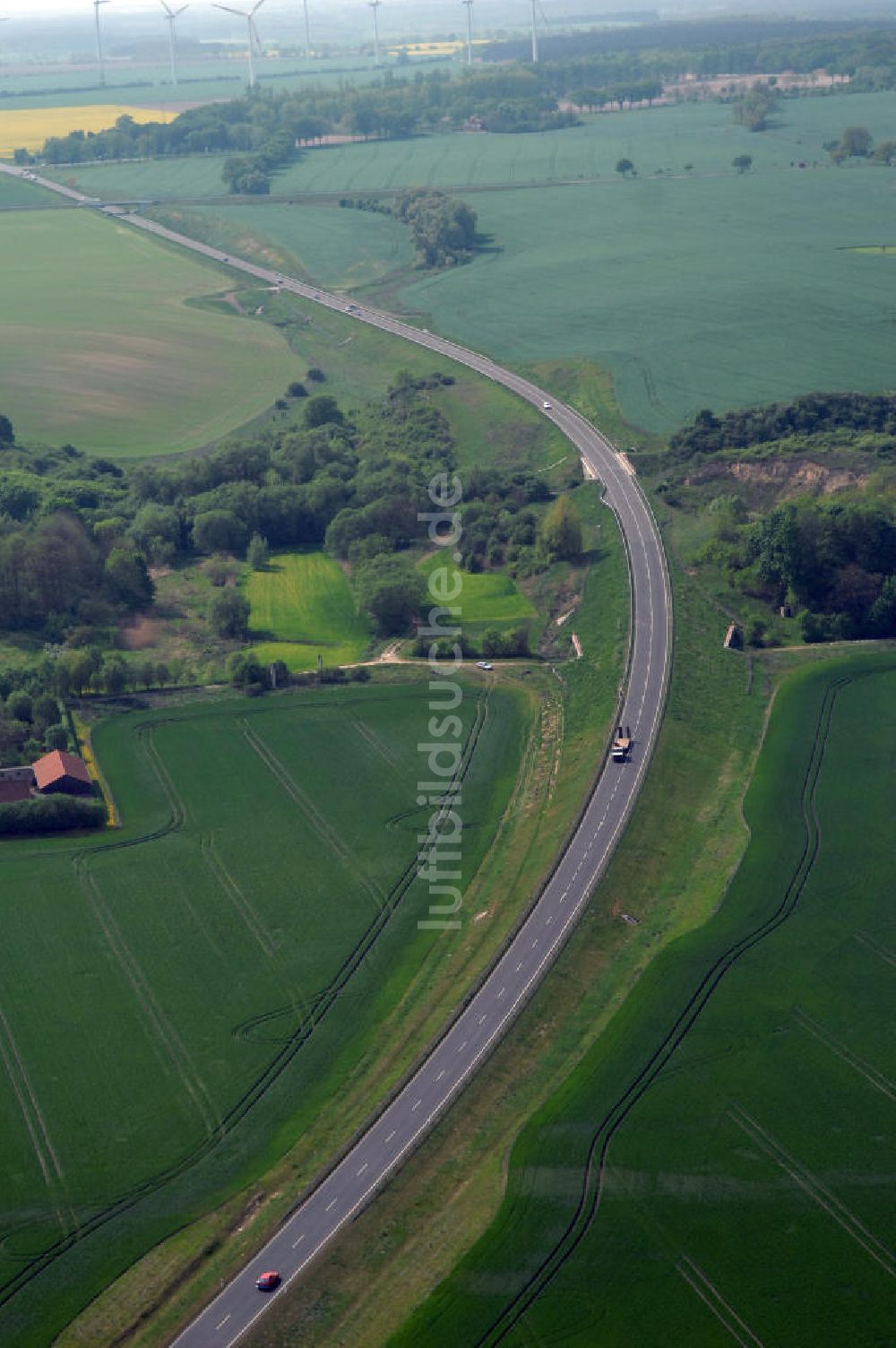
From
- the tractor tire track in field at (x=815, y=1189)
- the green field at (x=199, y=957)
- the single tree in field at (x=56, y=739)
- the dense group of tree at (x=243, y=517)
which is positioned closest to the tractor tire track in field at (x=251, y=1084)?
the green field at (x=199, y=957)

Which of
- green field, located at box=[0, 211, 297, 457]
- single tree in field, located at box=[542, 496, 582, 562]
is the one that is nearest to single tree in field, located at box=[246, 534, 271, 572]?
single tree in field, located at box=[542, 496, 582, 562]

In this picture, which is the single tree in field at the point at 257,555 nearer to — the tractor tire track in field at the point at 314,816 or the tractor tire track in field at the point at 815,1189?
the tractor tire track in field at the point at 314,816

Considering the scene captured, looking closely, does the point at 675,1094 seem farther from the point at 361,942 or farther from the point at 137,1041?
the point at 137,1041

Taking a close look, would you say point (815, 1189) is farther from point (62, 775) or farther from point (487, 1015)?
point (62, 775)

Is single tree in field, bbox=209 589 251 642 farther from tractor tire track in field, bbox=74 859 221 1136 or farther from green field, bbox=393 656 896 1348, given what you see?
green field, bbox=393 656 896 1348

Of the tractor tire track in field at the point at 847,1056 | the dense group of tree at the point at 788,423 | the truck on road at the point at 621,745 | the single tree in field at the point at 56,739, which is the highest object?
the dense group of tree at the point at 788,423

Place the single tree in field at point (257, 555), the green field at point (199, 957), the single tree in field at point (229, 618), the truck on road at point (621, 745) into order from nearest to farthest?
1. the green field at point (199, 957)
2. the truck on road at point (621, 745)
3. the single tree in field at point (229, 618)
4. the single tree in field at point (257, 555)

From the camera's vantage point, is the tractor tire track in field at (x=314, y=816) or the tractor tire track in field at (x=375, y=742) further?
the tractor tire track in field at (x=375, y=742)
